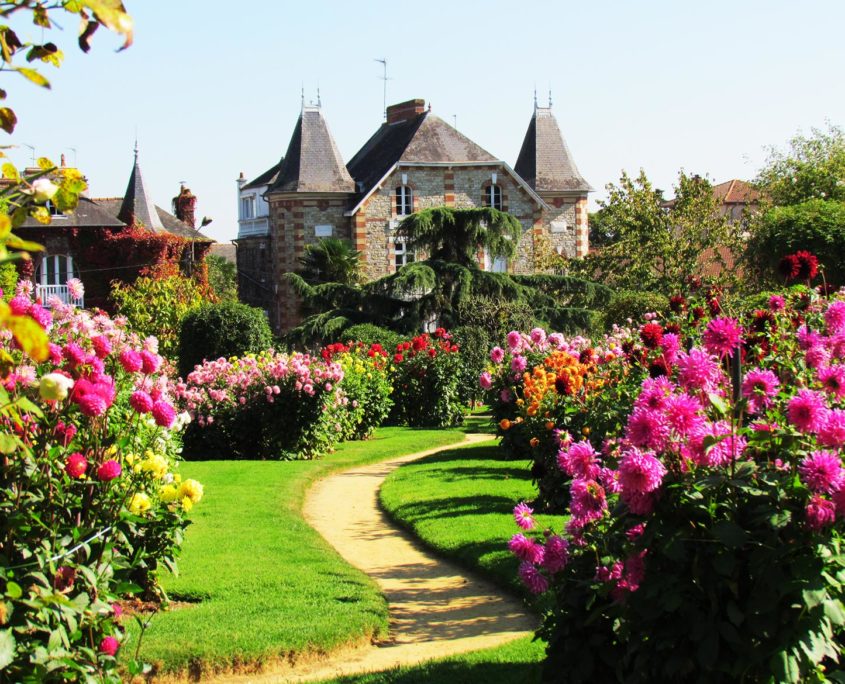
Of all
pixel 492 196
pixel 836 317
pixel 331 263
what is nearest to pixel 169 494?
pixel 836 317

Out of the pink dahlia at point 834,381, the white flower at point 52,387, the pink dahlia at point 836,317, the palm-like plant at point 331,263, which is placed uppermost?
the palm-like plant at point 331,263

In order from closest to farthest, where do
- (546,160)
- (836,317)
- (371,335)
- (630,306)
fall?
(836,317) → (371,335) → (630,306) → (546,160)

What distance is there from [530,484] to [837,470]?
819cm

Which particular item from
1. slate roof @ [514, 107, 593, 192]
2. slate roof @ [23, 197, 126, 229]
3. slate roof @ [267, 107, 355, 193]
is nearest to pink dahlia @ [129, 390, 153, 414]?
slate roof @ [267, 107, 355, 193]

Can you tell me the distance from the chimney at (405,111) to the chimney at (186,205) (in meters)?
9.16

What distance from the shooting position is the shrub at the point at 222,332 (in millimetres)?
24031

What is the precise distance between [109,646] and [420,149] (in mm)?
35379

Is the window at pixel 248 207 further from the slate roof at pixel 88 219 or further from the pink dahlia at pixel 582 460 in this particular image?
the pink dahlia at pixel 582 460

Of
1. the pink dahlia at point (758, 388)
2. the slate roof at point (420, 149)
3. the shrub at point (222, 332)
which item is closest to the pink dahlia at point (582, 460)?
the pink dahlia at point (758, 388)

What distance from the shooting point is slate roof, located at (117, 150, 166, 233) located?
41.6 m

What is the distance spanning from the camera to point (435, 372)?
2002 cm

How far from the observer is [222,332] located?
24.1 m

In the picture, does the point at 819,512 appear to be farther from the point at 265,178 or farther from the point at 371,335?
the point at 265,178

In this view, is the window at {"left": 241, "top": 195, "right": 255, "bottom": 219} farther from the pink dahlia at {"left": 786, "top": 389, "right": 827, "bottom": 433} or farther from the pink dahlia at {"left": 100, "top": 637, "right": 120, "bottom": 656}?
the pink dahlia at {"left": 786, "top": 389, "right": 827, "bottom": 433}
